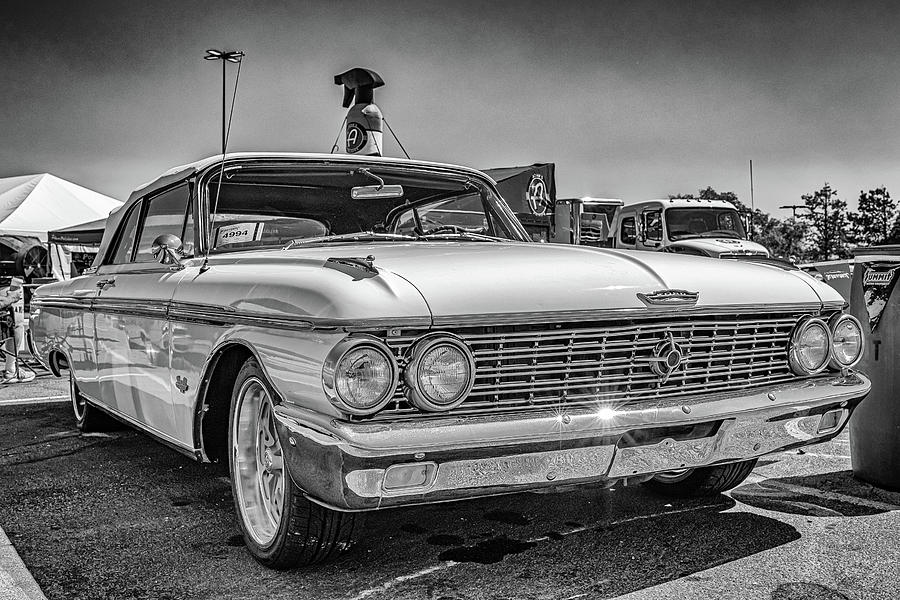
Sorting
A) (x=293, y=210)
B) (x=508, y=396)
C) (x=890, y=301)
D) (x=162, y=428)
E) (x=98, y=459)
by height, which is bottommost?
(x=98, y=459)

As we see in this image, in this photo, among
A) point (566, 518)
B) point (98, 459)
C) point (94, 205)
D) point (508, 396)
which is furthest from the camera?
point (94, 205)

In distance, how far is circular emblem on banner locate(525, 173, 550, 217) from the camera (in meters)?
11.2

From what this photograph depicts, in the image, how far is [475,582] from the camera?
116 inches

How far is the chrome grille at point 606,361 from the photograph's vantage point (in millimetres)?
2723

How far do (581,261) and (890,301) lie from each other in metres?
1.86

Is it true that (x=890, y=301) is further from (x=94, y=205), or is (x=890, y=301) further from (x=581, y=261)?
(x=94, y=205)

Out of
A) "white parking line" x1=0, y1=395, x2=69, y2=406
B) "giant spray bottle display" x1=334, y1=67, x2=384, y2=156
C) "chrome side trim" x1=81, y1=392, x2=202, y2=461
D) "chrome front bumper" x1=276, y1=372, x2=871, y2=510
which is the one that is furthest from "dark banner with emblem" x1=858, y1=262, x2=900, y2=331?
"giant spray bottle display" x1=334, y1=67, x2=384, y2=156

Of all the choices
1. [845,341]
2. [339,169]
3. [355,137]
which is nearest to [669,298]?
[845,341]

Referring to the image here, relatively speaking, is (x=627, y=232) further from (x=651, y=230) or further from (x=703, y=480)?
(x=703, y=480)

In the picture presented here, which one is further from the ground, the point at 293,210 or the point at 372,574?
the point at 293,210

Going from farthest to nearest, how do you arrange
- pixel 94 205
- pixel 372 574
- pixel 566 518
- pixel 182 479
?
1. pixel 94 205
2. pixel 182 479
3. pixel 566 518
4. pixel 372 574

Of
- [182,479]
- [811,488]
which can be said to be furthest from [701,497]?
[182,479]

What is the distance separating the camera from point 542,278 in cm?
288

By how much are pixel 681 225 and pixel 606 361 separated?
1255cm
